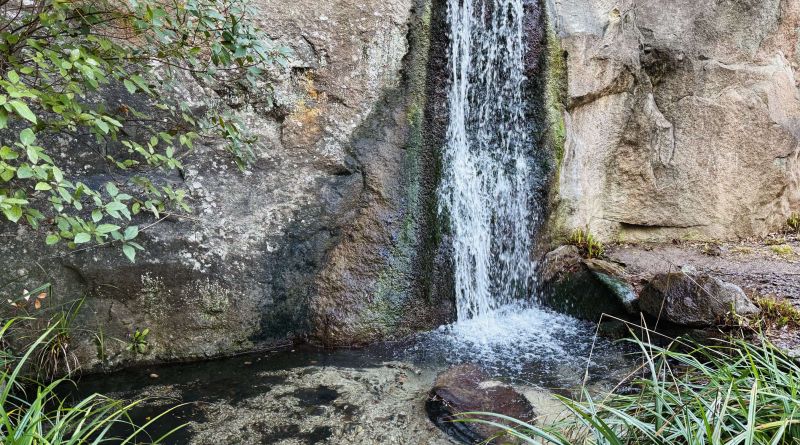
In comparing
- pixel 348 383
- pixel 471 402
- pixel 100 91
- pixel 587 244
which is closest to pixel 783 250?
pixel 587 244

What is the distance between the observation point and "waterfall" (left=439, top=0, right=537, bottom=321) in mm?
4695

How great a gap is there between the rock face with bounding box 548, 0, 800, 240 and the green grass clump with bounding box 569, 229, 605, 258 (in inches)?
7.2

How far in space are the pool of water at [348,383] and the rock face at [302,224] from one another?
233 millimetres

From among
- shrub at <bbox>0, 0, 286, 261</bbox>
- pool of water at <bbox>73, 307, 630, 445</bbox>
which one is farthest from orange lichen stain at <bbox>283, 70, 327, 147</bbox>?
pool of water at <bbox>73, 307, 630, 445</bbox>

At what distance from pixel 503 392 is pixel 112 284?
2514 mm

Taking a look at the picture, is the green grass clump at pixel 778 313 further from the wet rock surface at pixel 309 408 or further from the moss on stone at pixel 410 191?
the moss on stone at pixel 410 191

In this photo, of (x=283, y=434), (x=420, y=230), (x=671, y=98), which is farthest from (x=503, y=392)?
(x=671, y=98)

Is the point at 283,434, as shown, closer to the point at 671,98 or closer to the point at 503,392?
the point at 503,392

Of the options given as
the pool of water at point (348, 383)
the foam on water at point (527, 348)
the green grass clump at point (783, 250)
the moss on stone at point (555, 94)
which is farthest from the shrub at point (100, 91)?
the green grass clump at point (783, 250)

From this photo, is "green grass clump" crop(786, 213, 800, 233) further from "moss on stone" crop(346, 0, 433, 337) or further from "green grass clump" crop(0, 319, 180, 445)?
"green grass clump" crop(0, 319, 180, 445)

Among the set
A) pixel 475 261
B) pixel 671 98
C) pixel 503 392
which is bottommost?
pixel 503 392

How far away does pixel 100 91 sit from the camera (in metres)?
3.57

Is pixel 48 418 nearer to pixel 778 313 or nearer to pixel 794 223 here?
pixel 778 313

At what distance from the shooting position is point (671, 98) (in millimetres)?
5703
